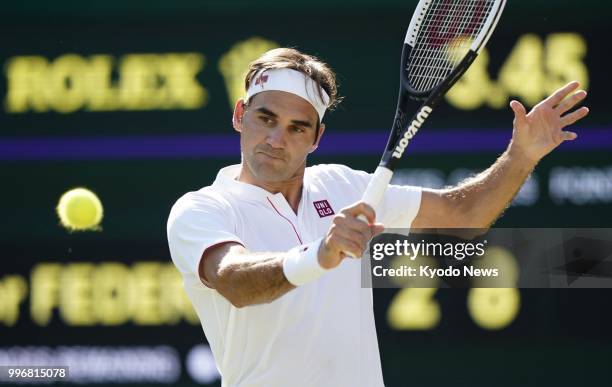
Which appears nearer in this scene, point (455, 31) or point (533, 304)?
point (455, 31)

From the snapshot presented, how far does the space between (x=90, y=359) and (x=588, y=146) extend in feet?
6.88

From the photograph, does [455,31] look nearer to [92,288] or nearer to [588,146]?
[588,146]

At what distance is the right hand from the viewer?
2775 mm

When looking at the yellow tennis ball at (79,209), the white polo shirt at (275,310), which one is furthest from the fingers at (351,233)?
the yellow tennis ball at (79,209)

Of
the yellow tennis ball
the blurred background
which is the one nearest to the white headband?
the blurred background

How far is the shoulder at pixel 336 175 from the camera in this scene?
370cm

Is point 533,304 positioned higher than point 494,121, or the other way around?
point 494,121

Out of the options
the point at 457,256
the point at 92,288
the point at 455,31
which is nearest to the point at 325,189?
the point at 455,31

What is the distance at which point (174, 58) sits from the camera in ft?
16.1

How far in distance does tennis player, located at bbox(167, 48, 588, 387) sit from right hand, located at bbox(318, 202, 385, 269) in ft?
0.74

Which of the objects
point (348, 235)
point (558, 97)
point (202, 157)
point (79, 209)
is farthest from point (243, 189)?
point (79, 209)

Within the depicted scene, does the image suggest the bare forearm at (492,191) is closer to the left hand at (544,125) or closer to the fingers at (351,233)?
the left hand at (544,125)

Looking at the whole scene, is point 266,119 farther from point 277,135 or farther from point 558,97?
point 558,97

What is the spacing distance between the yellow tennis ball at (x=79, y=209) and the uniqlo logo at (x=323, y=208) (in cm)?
160
